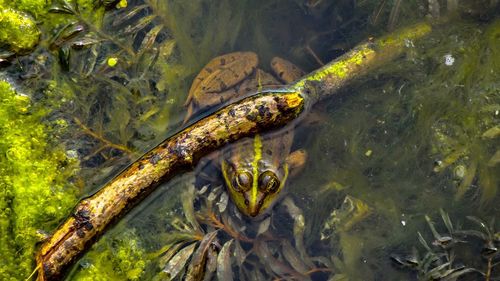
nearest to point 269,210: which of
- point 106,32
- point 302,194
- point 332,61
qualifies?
point 302,194

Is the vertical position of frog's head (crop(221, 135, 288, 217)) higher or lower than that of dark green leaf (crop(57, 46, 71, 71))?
lower

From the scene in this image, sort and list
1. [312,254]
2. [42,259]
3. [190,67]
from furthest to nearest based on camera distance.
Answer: [190,67], [312,254], [42,259]

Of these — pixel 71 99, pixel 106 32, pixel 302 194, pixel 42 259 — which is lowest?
pixel 302 194

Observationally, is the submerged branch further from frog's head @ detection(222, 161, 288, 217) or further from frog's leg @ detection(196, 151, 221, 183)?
frog's head @ detection(222, 161, 288, 217)

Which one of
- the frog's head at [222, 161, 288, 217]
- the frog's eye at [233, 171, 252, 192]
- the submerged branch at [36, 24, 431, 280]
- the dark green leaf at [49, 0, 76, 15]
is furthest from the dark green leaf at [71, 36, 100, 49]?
the frog's eye at [233, 171, 252, 192]

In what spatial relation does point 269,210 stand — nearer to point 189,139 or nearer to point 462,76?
point 189,139

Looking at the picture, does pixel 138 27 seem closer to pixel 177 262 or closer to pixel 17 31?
pixel 17 31
